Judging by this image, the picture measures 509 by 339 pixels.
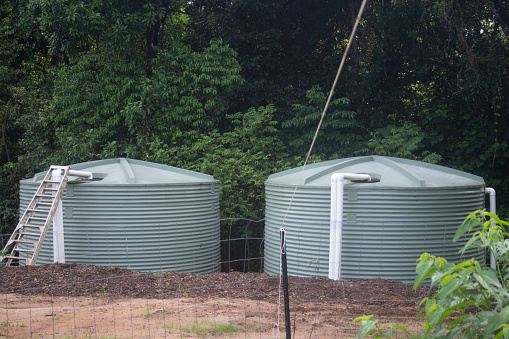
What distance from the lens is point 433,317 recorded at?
103 inches

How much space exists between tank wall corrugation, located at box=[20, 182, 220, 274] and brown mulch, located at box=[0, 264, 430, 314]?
0.97 meters

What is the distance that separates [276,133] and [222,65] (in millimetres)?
2173

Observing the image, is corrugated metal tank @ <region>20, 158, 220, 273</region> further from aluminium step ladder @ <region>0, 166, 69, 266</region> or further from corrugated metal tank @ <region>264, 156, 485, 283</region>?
corrugated metal tank @ <region>264, 156, 485, 283</region>

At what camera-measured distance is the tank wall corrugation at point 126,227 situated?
6914 mm

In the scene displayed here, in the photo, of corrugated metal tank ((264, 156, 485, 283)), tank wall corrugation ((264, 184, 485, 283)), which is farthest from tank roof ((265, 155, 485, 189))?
tank wall corrugation ((264, 184, 485, 283))

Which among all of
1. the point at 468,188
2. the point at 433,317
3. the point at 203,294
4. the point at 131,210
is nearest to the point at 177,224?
the point at 131,210

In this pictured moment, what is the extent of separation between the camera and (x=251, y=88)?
12.6m

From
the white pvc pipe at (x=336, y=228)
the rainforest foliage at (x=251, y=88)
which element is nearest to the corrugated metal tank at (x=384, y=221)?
the white pvc pipe at (x=336, y=228)

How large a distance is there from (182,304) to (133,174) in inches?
121

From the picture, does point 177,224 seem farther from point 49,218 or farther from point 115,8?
point 115,8

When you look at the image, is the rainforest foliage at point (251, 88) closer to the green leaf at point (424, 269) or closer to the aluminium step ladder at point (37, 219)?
the aluminium step ladder at point (37, 219)

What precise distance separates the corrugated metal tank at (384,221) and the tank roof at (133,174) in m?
2.03

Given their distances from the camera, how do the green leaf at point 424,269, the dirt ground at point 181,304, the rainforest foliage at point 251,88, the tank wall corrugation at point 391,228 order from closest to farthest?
the green leaf at point 424,269, the dirt ground at point 181,304, the tank wall corrugation at point 391,228, the rainforest foliage at point 251,88

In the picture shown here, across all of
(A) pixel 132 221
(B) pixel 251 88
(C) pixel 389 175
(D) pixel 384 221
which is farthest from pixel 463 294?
(B) pixel 251 88
